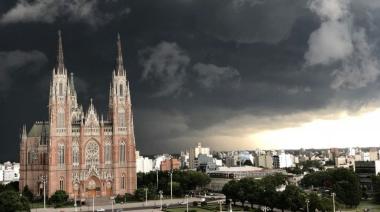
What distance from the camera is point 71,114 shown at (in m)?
128

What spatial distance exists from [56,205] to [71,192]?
10708 mm

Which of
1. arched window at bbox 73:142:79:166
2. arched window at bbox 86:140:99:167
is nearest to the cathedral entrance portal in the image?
arched window at bbox 86:140:99:167

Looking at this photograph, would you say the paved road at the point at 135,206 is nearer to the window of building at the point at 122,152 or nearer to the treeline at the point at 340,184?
the window of building at the point at 122,152

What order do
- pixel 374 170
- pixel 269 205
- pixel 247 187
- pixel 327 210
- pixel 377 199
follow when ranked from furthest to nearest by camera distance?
pixel 374 170 < pixel 377 199 < pixel 247 187 < pixel 269 205 < pixel 327 210

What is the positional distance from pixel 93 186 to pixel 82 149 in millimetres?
9109

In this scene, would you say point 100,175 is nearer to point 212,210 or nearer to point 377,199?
point 212,210

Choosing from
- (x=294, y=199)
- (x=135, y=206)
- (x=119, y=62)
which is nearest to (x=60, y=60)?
(x=119, y=62)

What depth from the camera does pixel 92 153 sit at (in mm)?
128375

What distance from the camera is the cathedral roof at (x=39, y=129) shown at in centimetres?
13500

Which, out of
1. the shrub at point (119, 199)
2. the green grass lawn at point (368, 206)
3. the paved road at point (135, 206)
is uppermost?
the shrub at point (119, 199)

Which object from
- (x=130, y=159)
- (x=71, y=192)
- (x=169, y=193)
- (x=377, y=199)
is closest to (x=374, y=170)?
(x=377, y=199)

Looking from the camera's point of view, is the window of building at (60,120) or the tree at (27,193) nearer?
the tree at (27,193)

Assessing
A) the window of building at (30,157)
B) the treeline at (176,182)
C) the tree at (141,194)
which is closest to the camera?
the tree at (141,194)

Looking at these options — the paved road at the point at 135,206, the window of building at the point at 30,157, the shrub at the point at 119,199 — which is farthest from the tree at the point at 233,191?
the window of building at the point at 30,157
